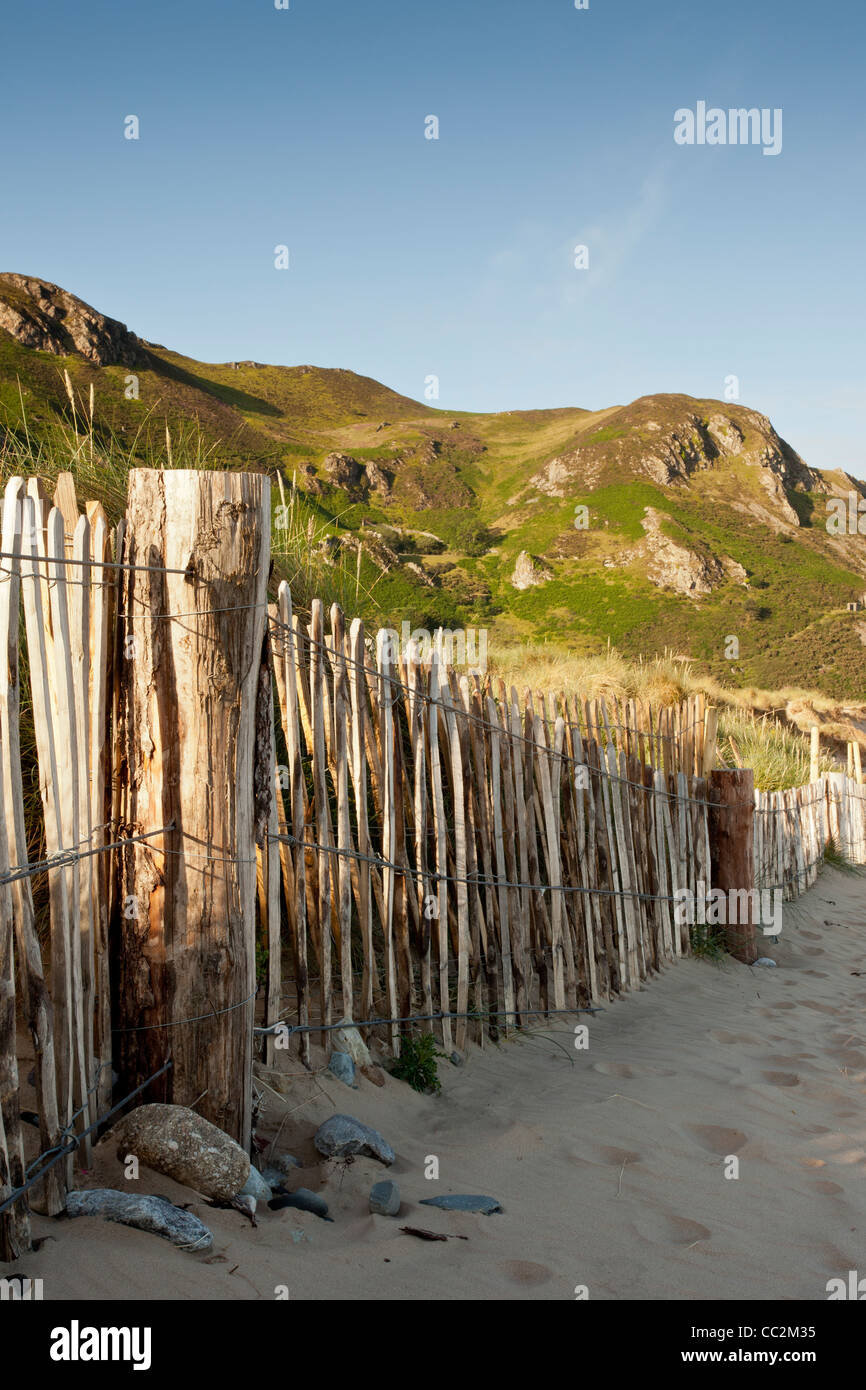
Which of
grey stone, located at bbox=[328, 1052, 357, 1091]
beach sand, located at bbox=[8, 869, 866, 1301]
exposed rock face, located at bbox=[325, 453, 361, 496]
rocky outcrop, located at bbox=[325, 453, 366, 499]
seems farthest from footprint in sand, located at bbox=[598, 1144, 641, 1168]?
exposed rock face, located at bbox=[325, 453, 361, 496]

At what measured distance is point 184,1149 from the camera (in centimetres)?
231

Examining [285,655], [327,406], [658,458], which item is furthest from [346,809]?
[327,406]

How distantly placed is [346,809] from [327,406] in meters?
67.0

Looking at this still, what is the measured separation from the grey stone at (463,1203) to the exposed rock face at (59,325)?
34.6 metres

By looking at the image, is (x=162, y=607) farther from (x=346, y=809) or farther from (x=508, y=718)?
(x=508, y=718)

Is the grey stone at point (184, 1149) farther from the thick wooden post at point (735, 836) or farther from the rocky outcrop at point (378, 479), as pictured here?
the rocky outcrop at point (378, 479)

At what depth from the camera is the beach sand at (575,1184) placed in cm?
204

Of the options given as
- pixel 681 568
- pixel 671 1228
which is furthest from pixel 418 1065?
pixel 681 568

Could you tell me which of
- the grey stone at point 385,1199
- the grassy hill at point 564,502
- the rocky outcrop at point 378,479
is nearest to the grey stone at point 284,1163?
the grey stone at point 385,1199

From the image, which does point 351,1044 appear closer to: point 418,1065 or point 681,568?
point 418,1065

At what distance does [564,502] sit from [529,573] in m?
10.0

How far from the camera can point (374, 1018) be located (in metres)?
3.59
